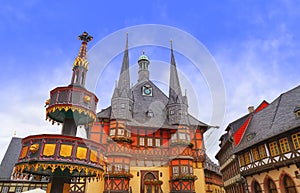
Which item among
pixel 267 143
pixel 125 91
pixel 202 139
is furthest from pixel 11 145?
pixel 267 143

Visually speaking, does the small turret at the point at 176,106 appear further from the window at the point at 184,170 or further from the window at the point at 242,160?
the window at the point at 242,160

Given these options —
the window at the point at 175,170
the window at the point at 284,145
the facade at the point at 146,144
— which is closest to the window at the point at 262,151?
the window at the point at 284,145

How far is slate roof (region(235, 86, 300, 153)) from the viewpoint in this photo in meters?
16.4

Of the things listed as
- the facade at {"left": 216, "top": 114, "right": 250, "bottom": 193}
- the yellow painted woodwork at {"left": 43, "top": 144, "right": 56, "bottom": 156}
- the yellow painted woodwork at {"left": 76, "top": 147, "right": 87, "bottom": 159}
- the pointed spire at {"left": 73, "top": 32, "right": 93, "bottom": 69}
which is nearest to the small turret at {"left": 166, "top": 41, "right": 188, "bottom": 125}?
the facade at {"left": 216, "top": 114, "right": 250, "bottom": 193}

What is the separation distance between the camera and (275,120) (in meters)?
18.5

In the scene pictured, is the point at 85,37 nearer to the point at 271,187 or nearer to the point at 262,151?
the point at 262,151

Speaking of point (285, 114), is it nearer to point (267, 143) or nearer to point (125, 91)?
point (267, 143)

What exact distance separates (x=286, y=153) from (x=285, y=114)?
11.8ft

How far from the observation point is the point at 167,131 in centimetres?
2858

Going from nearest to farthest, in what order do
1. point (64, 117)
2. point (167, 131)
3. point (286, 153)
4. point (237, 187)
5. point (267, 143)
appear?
1. point (64, 117)
2. point (286, 153)
3. point (267, 143)
4. point (237, 187)
5. point (167, 131)

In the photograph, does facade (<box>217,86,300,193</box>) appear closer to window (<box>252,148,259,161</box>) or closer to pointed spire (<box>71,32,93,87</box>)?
window (<box>252,148,259,161</box>)

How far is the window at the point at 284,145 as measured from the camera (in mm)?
15670

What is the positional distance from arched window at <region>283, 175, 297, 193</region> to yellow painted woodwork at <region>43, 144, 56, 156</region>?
15490mm

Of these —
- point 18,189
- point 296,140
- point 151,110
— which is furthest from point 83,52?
point 18,189
